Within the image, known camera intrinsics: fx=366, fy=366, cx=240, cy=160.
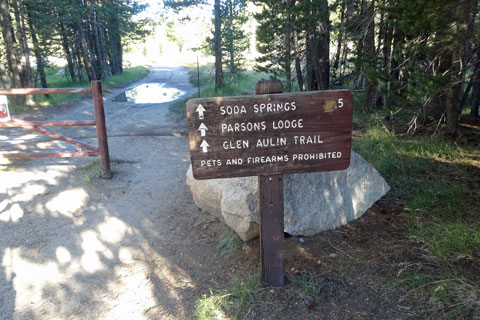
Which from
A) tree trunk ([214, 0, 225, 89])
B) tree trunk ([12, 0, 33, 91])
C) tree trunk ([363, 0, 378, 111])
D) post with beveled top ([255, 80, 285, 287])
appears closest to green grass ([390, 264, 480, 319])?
post with beveled top ([255, 80, 285, 287])

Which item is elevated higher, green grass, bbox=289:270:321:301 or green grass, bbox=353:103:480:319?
green grass, bbox=353:103:480:319

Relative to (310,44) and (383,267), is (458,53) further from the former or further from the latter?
(310,44)

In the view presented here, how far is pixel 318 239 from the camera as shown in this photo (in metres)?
3.54

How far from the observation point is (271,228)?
2729 millimetres

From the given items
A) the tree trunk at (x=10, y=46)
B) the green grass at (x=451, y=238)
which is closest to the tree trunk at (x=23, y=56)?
the tree trunk at (x=10, y=46)

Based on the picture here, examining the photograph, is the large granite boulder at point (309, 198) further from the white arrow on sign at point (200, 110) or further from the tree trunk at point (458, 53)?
the tree trunk at point (458, 53)

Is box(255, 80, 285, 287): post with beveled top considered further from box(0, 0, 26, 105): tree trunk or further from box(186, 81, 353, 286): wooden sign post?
box(0, 0, 26, 105): tree trunk

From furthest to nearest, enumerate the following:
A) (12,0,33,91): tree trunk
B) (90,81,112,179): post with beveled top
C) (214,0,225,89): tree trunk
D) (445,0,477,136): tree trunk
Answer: (214,0,225,89): tree trunk
(12,0,33,91): tree trunk
(90,81,112,179): post with beveled top
(445,0,477,136): tree trunk

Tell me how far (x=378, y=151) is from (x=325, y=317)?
13.3 feet

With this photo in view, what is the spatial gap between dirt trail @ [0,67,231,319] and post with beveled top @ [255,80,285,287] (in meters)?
0.59

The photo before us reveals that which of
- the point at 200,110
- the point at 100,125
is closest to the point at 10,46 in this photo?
the point at 100,125

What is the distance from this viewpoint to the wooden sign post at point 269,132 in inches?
93.4

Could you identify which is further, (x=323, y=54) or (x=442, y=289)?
(x=323, y=54)

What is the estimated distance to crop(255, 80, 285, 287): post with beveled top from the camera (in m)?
2.62
